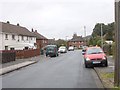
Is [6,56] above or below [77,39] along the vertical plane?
below

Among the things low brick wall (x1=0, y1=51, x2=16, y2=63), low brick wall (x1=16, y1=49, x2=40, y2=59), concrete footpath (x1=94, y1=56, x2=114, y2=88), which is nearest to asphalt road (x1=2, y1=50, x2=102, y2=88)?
concrete footpath (x1=94, y1=56, x2=114, y2=88)

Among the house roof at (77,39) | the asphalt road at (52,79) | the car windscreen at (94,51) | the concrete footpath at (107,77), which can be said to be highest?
the house roof at (77,39)

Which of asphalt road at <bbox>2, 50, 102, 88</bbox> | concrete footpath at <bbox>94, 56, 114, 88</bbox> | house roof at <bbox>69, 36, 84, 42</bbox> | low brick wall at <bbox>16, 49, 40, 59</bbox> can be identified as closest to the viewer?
concrete footpath at <bbox>94, 56, 114, 88</bbox>

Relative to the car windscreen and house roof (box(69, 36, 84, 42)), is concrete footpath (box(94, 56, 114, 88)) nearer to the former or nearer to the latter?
the car windscreen

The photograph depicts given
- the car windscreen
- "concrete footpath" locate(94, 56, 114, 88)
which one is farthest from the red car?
"concrete footpath" locate(94, 56, 114, 88)

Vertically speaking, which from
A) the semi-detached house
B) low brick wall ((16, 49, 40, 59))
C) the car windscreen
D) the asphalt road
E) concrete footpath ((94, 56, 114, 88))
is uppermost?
the semi-detached house

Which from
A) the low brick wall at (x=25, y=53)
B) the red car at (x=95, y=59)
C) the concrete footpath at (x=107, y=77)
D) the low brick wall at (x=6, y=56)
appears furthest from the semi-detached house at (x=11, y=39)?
the concrete footpath at (x=107, y=77)

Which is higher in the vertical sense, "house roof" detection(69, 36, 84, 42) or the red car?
"house roof" detection(69, 36, 84, 42)

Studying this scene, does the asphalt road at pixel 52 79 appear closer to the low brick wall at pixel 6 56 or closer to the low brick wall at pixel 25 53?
the low brick wall at pixel 6 56

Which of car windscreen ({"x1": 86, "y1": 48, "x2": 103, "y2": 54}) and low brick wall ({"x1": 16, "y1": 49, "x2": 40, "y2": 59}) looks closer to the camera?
car windscreen ({"x1": 86, "y1": 48, "x2": 103, "y2": 54})

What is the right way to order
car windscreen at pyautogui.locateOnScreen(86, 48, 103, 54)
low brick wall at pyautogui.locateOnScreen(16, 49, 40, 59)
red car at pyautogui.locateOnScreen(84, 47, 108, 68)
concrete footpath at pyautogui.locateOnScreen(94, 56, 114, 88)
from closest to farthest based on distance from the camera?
1. concrete footpath at pyautogui.locateOnScreen(94, 56, 114, 88)
2. red car at pyautogui.locateOnScreen(84, 47, 108, 68)
3. car windscreen at pyautogui.locateOnScreen(86, 48, 103, 54)
4. low brick wall at pyautogui.locateOnScreen(16, 49, 40, 59)

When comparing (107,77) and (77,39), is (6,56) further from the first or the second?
(77,39)

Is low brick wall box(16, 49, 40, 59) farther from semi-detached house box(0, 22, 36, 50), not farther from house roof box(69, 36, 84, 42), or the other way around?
house roof box(69, 36, 84, 42)

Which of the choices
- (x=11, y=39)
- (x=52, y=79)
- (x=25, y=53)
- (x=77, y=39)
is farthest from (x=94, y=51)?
(x=77, y=39)
